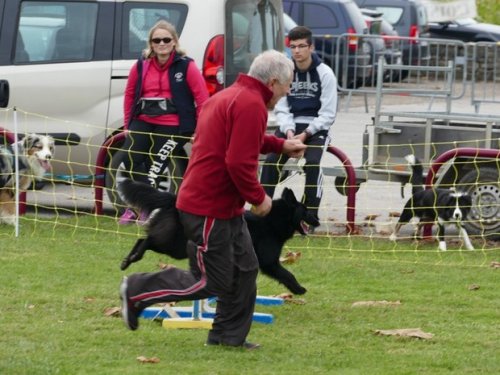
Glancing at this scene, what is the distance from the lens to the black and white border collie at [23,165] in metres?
11.3

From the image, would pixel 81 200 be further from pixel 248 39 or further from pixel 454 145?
pixel 454 145

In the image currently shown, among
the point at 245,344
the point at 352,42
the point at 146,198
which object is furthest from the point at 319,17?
the point at 245,344

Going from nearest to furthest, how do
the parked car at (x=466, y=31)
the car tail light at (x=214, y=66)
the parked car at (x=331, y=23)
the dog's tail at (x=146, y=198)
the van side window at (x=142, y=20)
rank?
the dog's tail at (x=146, y=198) → the car tail light at (x=214, y=66) → the van side window at (x=142, y=20) → the parked car at (x=331, y=23) → the parked car at (x=466, y=31)

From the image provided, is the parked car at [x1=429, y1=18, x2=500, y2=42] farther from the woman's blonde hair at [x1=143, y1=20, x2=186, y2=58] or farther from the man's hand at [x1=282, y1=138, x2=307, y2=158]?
the man's hand at [x1=282, y1=138, x2=307, y2=158]

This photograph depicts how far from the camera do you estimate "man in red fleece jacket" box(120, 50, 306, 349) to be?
664 cm

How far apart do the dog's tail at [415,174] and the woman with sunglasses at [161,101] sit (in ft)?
6.15

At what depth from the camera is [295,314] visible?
8.06 metres

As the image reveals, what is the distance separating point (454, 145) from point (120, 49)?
328 cm

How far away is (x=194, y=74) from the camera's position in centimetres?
1087

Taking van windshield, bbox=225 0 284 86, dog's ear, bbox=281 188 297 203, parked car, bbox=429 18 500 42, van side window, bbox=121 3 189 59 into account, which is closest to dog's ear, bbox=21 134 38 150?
van side window, bbox=121 3 189 59

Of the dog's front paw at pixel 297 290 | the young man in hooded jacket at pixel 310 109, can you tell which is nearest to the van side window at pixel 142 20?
the young man in hooded jacket at pixel 310 109

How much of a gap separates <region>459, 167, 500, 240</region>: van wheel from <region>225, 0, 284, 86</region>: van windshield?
2.57 metres

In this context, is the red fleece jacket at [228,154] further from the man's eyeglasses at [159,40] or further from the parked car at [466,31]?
the parked car at [466,31]

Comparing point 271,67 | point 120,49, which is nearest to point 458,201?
point 120,49
